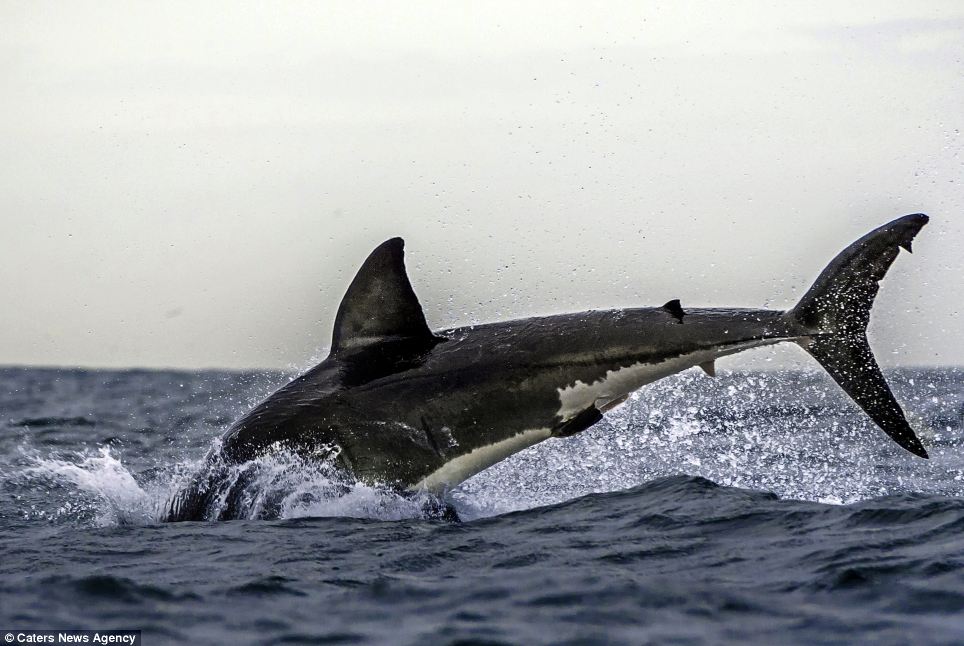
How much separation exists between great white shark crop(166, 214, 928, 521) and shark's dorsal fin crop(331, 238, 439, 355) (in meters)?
0.01

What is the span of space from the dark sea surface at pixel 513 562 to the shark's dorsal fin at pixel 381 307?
1.45 metres

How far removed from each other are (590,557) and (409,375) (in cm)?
294

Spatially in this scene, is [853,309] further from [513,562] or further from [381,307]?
[381,307]

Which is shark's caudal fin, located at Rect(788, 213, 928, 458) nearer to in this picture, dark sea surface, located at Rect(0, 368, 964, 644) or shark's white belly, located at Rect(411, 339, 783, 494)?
shark's white belly, located at Rect(411, 339, 783, 494)

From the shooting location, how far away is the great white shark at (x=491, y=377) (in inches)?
384

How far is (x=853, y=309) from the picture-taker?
32.1 ft

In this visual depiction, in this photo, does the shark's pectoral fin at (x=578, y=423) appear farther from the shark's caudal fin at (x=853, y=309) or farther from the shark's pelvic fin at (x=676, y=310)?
the shark's caudal fin at (x=853, y=309)

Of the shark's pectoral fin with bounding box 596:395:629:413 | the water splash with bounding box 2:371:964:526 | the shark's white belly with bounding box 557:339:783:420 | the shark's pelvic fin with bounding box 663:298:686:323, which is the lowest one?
the water splash with bounding box 2:371:964:526

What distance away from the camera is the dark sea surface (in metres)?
6.41

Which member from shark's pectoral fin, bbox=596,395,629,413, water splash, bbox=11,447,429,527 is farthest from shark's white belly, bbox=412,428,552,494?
shark's pectoral fin, bbox=596,395,629,413

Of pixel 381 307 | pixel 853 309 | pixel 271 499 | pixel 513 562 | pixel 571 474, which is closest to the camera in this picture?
pixel 513 562

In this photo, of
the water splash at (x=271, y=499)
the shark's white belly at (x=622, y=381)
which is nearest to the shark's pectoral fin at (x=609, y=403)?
the shark's white belly at (x=622, y=381)

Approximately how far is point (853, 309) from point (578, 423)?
8.69 feet

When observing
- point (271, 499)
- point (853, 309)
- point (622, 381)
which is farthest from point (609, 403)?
point (271, 499)
